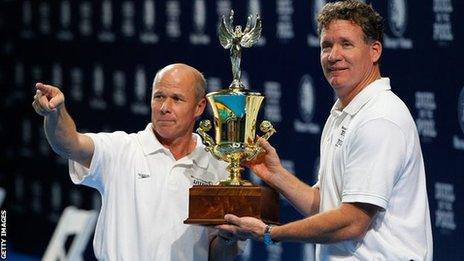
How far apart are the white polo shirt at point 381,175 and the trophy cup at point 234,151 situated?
0.26 m

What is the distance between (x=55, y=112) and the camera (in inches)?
166

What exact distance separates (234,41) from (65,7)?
322 centimetres

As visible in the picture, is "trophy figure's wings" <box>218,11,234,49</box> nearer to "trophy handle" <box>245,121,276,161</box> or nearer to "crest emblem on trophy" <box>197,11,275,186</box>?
"crest emblem on trophy" <box>197,11,275,186</box>

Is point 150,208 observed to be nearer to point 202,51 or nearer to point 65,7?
point 202,51

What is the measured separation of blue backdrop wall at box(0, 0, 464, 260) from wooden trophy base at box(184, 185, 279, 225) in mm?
1333

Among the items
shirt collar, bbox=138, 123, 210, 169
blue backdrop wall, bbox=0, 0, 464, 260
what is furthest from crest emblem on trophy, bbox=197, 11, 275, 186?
blue backdrop wall, bbox=0, 0, 464, 260

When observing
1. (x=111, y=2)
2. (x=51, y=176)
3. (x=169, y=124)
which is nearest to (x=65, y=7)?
(x=111, y=2)

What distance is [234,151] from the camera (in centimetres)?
435

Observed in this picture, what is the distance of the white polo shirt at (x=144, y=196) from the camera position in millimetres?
4473

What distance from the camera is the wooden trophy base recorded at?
4258 millimetres

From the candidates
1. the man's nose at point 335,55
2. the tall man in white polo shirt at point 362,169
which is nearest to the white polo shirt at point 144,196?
the tall man in white polo shirt at point 362,169

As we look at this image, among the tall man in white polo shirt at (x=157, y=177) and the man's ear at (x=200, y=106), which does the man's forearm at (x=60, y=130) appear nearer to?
the tall man in white polo shirt at (x=157, y=177)

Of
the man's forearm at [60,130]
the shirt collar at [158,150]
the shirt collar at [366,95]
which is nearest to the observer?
the shirt collar at [366,95]

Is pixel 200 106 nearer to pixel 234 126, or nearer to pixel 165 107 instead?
pixel 165 107
